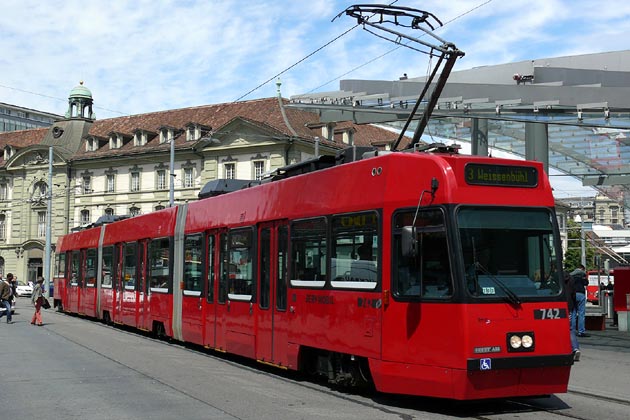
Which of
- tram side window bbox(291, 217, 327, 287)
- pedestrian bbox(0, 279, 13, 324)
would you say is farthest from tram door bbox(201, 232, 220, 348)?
pedestrian bbox(0, 279, 13, 324)

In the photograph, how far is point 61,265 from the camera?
100 feet

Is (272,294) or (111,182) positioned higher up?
(111,182)

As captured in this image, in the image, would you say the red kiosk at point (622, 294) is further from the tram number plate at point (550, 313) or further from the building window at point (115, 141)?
the building window at point (115, 141)

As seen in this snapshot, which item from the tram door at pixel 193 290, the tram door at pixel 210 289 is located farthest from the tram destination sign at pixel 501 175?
the tram door at pixel 193 290

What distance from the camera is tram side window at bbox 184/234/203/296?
15547 mm

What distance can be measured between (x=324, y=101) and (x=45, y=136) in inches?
2172

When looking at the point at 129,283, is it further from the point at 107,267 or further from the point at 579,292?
the point at 579,292

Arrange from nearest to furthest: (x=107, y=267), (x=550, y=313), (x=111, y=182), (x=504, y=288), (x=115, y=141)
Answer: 1. (x=504, y=288)
2. (x=550, y=313)
3. (x=107, y=267)
4. (x=111, y=182)
5. (x=115, y=141)

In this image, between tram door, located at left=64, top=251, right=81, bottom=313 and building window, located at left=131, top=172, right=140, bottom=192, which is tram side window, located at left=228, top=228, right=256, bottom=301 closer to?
tram door, located at left=64, top=251, right=81, bottom=313

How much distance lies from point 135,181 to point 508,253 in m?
54.7

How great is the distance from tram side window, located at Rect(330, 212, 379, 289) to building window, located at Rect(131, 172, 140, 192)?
172 ft

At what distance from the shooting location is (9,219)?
227ft

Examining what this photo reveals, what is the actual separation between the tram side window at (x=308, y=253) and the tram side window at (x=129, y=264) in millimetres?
9893

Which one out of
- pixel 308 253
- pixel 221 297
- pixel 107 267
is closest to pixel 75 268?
pixel 107 267
